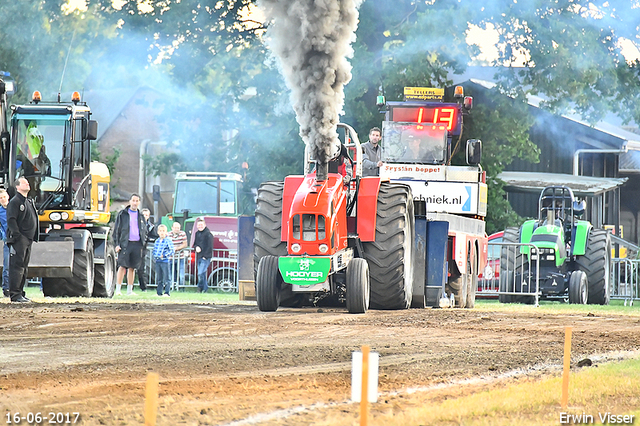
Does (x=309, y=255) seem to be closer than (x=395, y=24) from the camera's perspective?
Yes

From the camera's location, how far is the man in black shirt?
50.2 feet

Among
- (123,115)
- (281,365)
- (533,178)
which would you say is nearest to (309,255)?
(281,365)

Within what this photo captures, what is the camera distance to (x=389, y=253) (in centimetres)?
1409

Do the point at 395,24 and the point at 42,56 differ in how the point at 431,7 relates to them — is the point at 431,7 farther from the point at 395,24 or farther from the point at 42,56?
the point at 42,56

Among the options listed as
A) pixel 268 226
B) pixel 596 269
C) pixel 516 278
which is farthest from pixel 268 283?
pixel 596 269

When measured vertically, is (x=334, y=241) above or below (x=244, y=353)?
above

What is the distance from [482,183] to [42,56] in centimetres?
2301

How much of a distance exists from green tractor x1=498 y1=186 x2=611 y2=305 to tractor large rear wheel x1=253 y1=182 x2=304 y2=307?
7604 millimetres

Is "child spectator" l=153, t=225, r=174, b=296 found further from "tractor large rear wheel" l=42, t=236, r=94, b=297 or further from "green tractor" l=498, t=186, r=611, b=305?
"green tractor" l=498, t=186, r=611, b=305

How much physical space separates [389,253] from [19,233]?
5403 millimetres

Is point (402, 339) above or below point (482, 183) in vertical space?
below

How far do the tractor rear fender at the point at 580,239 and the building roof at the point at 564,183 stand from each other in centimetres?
1123

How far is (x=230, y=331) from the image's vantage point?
11453 mm

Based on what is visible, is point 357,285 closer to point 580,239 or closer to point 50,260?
point 50,260
